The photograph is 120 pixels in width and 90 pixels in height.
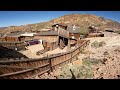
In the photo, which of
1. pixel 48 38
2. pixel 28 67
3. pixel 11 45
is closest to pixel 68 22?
pixel 48 38

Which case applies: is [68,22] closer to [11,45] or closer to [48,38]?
[48,38]

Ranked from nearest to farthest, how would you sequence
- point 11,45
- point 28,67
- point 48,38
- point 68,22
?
1. point 28,67
2. point 11,45
3. point 48,38
4. point 68,22

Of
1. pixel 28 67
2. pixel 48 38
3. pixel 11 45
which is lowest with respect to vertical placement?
pixel 11 45

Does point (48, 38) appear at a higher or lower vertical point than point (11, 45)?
higher

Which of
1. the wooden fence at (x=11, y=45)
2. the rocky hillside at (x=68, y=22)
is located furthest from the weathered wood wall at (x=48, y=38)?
the rocky hillside at (x=68, y=22)

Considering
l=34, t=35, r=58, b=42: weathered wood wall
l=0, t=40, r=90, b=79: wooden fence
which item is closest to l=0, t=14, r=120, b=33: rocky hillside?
l=34, t=35, r=58, b=42: weathered wood wall

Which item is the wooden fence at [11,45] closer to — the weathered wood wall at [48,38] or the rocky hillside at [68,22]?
the weathered wood wall at [48,38]

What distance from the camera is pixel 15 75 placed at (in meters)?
8.53

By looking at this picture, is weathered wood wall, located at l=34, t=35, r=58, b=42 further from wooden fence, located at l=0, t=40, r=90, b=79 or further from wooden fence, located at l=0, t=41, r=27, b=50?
wooden fence, located at l=0, t=40, r=90, b=79

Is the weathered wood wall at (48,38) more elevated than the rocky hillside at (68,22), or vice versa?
the rocky hillside at (68,22)

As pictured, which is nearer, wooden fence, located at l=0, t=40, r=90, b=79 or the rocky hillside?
wooden fence, located at l=0, t=40, r=90, b=79
